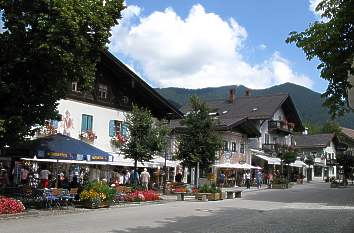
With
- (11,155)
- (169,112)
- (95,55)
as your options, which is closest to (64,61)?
(95,55)

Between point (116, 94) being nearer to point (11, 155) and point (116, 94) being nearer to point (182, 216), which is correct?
Result: point (11, 155)

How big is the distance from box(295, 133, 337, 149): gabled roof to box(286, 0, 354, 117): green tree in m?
80.3

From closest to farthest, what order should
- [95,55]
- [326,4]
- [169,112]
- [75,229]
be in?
[326,4]
[75,229]
[95,55]
[169,112]

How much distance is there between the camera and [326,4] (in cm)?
1066

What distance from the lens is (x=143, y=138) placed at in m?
32.0

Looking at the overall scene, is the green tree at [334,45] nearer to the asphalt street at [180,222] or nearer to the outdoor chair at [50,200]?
the asphalt street at [180,222]

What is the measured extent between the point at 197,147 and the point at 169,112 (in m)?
4.53

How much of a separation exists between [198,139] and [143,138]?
250 inches

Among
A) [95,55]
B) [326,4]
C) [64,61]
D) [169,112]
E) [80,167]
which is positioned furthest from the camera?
[169,112]

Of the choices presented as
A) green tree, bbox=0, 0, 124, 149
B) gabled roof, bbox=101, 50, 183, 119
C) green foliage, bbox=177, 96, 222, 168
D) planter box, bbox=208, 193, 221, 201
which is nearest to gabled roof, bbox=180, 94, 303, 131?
gabled roof, bbox=101, 50, 183, 119

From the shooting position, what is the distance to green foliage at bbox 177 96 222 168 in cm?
3741

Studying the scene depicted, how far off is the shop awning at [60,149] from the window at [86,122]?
10.5 m

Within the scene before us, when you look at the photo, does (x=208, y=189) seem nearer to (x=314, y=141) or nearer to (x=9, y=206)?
(x=9, y=206)

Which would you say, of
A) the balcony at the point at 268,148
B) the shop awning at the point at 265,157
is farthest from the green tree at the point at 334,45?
the balcony at the point at 268,148
